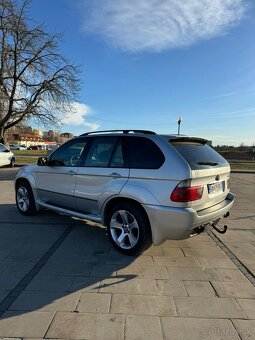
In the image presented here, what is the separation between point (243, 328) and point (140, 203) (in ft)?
6.35

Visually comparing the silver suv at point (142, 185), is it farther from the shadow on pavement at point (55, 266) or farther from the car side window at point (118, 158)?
the shadow on pavement at point (55, 266)

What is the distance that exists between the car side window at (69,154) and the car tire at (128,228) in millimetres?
1268

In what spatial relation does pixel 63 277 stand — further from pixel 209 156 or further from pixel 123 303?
pixel 209 156

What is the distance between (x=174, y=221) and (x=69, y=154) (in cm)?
253

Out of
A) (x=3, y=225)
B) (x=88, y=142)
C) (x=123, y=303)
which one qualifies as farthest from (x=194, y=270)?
(x=3, y=225)

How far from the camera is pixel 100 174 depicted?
16.4 feet

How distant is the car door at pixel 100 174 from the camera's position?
4.73 metres

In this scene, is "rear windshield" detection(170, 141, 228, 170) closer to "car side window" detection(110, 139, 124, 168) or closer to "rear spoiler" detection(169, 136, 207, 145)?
"rear spoiler" detection(169, 136, 207, 145)

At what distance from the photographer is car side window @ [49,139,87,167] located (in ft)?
18.3

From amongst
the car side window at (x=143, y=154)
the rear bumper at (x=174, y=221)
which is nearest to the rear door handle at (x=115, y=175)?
the car side window at (x=143, y=154)

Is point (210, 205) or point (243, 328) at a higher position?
point (210, 205)

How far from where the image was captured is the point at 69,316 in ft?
10.0

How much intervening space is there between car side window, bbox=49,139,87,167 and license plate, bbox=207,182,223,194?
2.23 meters

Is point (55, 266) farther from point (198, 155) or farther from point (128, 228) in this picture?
point (198, 155)
